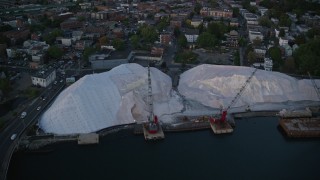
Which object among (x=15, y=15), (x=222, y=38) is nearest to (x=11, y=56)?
(x=15, y=15)

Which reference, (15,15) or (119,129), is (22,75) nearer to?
(119,129)

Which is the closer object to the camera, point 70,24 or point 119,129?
point 119,129

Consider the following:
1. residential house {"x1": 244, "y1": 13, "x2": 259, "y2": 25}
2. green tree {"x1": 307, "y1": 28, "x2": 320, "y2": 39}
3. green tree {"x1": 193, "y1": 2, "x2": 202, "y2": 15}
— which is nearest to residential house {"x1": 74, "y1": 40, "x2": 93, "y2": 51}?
green tree {"x1": 193, "y1": 2, "x2": 202, "y2": 15}

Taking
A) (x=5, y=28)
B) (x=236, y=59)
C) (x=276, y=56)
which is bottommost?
(x=236, y=59)

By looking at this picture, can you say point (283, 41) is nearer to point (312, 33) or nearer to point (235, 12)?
point (312, 33)

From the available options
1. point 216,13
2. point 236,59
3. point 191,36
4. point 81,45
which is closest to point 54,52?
point 81,45

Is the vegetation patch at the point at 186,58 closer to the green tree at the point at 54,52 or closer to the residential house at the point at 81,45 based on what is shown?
the residential house at the point at 81,45

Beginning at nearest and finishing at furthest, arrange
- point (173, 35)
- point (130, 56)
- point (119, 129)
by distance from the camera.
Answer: point (119, 129)
point (130, 56)
point (173, 35)
